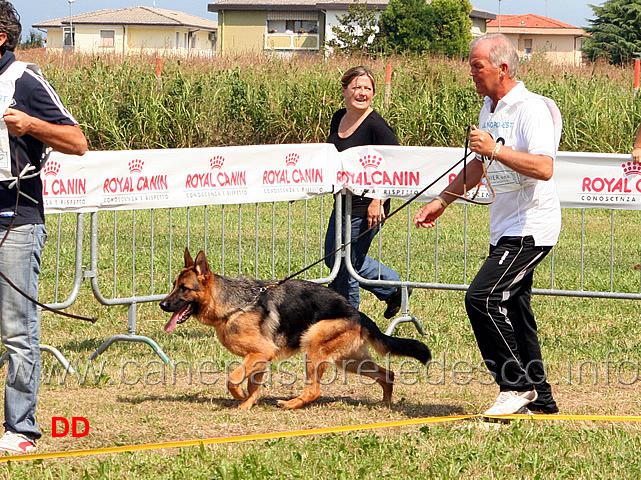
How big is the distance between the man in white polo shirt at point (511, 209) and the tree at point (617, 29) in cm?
5131

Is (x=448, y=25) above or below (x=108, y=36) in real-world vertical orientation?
below

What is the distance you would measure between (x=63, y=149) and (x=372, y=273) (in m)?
3.90

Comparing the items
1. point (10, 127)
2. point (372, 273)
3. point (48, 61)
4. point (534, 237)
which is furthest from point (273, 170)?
point (48, 61)

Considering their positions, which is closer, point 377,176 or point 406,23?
point 377,176

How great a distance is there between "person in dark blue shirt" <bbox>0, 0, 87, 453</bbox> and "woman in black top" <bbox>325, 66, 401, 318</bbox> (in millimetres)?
3270

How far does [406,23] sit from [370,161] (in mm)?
50642

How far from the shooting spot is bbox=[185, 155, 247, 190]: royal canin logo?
7.27 meters

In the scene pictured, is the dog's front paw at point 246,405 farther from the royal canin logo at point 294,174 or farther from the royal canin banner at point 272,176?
the royal canin logo at point 294,174

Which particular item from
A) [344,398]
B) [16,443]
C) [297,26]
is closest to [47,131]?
[16,443]

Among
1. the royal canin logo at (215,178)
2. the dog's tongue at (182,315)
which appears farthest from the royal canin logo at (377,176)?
the dog's tongue at (182,315)

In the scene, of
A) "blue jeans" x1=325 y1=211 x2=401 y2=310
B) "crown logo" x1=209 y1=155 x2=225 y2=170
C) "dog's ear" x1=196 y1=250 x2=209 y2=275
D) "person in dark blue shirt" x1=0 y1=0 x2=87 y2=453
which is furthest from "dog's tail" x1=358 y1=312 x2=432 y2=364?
"person in dark blue shirt" x1=0 y1=0 x2=87 y2=453

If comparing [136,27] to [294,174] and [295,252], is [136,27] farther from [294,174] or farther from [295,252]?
[294,174]

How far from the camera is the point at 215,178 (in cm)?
737

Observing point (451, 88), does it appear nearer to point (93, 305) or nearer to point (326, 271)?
point (326, 271)
